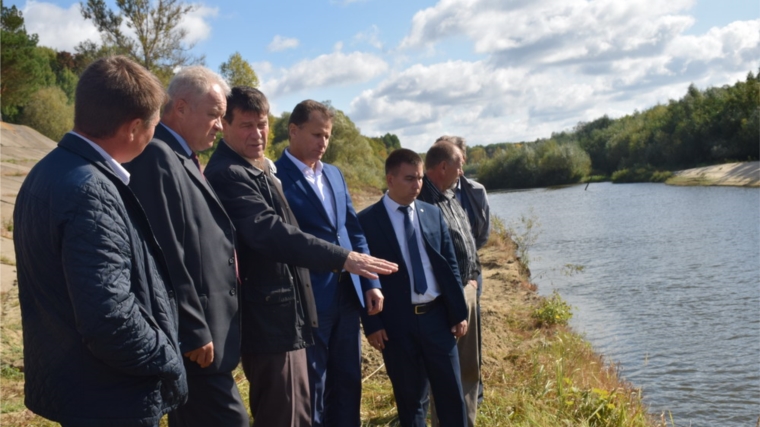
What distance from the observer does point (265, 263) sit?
340 cm

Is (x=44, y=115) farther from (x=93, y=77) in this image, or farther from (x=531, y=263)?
(x=93, y=77)

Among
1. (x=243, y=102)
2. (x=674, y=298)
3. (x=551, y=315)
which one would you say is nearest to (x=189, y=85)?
(x=243, y=102)

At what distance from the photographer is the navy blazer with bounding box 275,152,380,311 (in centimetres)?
393

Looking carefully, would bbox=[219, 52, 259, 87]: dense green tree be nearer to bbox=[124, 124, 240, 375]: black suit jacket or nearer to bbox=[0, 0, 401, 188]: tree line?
bbox=[0, 0, 401, 188]: tree line

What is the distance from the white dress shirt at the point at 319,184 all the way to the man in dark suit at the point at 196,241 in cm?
88

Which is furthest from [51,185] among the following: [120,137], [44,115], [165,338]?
[44,115]

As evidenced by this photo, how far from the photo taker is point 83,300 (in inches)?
81.4

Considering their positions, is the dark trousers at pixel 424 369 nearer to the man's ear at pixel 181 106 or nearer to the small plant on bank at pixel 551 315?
the man's ear at pixel 181 106

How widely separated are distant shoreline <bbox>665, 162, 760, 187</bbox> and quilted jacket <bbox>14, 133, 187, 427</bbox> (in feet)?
130

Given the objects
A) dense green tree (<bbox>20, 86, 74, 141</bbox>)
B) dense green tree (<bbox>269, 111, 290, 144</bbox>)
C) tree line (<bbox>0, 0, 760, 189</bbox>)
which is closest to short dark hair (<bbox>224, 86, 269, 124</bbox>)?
tree line (<bbox>0, 0, 760, 189</bbox>)

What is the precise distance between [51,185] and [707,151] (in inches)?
2256

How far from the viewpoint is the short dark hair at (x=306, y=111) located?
4.14 metres

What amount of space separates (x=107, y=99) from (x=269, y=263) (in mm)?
1332

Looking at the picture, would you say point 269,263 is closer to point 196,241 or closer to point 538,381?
point 196,241
